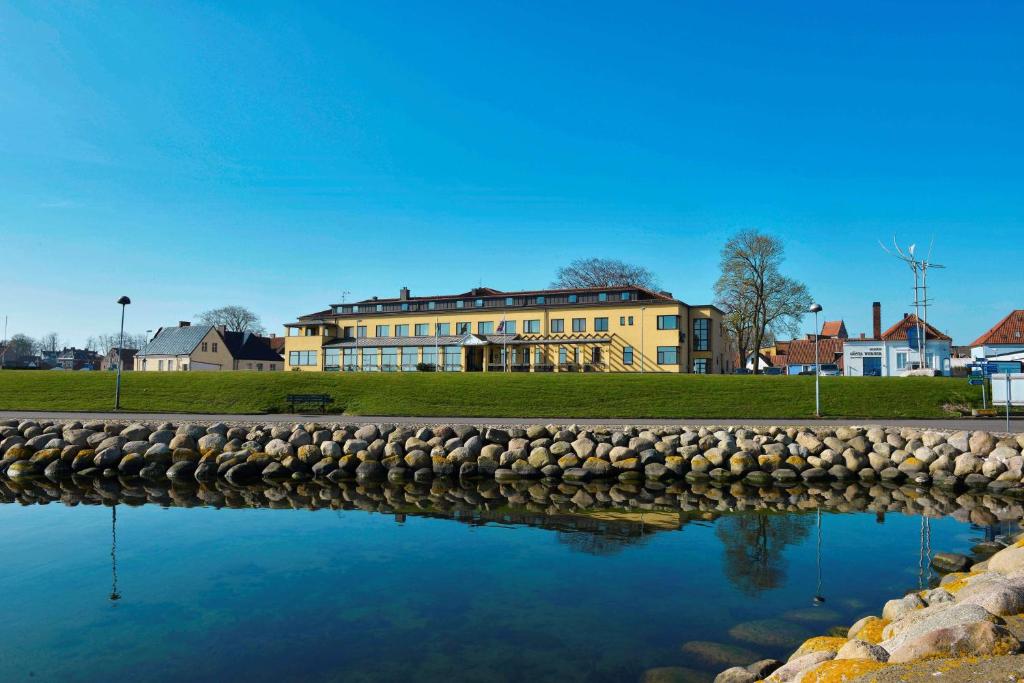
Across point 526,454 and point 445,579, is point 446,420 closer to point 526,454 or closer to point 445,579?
point 526,454

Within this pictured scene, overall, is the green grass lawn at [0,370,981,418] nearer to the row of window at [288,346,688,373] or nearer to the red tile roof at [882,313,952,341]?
the row of window at [288,346,688,373]

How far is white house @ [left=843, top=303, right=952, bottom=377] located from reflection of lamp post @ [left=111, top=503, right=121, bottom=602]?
5251cm

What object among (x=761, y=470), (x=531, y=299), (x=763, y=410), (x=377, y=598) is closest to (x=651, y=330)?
(x=531, y=299)

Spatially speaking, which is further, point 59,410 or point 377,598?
point 59,410

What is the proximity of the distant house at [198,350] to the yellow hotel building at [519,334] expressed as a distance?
45.6 feet

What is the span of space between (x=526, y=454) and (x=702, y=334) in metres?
40.3

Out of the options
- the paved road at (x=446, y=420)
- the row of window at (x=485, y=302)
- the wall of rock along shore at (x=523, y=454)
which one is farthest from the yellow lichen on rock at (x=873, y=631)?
the row of window at (x=485, y=302)

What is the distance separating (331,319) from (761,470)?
5591 centimetres

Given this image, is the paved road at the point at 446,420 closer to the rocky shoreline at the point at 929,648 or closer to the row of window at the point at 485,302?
the rocky shoreline at the point at 929,648

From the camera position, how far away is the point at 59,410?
27.6 meters

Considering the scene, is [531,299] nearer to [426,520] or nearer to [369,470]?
[369,470]

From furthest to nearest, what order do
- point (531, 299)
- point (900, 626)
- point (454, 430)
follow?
point (531, 299), point (454, 430), point (900, 626)

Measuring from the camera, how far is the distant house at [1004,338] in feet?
152

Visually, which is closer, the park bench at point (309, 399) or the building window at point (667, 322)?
the park bench at point (309, 399)
